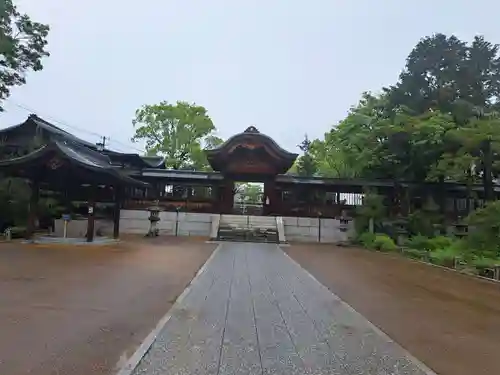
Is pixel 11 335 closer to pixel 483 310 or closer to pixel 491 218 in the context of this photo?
pixel 483 310

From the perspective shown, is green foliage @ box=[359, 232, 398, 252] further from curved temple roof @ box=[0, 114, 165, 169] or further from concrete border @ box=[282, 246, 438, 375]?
curved temple roof @ box=[0, 114, 165, 169]

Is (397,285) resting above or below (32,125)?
below

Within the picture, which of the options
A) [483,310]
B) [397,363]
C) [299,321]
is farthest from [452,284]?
[397,363]

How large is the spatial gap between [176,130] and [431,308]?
1318 inches

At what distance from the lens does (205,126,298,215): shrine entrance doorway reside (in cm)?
2758

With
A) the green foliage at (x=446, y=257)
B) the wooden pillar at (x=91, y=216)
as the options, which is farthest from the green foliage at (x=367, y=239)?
the wooden pillar at (x=91, y=216)

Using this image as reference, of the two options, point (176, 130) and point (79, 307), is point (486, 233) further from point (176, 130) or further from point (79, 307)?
point (176, 130)

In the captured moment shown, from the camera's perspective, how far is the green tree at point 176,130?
38312mm

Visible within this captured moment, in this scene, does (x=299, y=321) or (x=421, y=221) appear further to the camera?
(x=421, y=221)

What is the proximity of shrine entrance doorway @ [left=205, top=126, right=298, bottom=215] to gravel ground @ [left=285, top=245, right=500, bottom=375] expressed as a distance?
588 inches

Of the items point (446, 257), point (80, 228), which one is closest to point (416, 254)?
point (446, 257)

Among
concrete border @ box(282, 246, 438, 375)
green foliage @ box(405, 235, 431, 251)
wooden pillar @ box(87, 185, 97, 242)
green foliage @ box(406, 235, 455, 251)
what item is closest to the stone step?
green foliage @ box(405, 235, 431, 251)

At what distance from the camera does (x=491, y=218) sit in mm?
13461

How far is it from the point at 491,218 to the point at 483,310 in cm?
721
